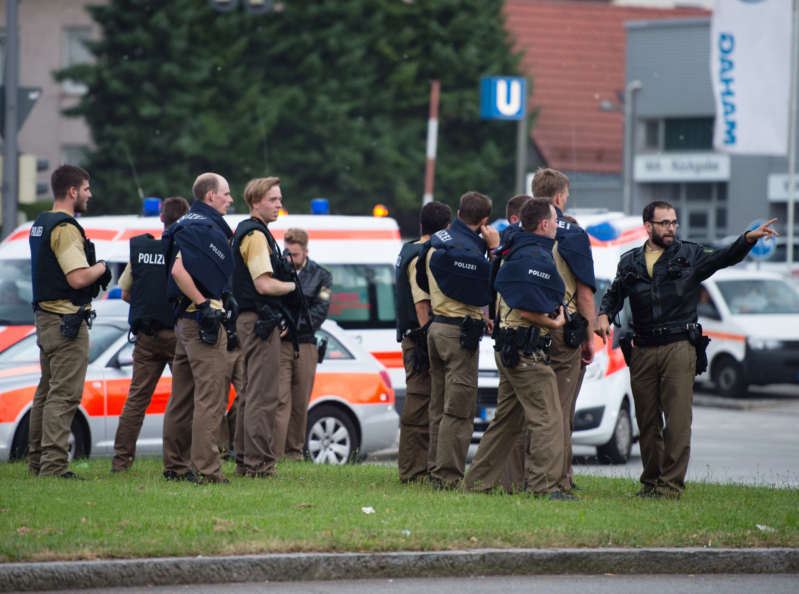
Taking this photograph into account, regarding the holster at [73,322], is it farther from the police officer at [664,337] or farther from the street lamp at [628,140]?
the street lamp at [628,140]

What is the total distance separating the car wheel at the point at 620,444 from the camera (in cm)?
1163

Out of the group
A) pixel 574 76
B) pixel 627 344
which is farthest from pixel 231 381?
pixel 574 76

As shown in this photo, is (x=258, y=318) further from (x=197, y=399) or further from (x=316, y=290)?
(x=316, y=290)

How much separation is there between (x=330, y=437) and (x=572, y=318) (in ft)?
12.7

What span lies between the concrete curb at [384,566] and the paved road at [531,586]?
0.14 ft

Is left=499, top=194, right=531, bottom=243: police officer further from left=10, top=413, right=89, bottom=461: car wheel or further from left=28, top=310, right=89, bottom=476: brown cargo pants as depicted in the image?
left=10, top=413, right=89, bottom=461: car wheel

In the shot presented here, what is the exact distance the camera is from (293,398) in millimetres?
9805

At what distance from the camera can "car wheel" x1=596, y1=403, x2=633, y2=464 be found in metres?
11.6

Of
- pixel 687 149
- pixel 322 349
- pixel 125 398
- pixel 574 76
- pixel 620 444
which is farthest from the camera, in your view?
pixel 574 76

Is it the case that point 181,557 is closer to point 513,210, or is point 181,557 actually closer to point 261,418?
point 261,418

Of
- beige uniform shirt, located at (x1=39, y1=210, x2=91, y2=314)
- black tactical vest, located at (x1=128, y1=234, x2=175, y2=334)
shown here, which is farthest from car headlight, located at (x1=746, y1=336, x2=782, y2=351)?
beige uniform shirt, located at (x1=39, y1=210, x2=91, y2=314)

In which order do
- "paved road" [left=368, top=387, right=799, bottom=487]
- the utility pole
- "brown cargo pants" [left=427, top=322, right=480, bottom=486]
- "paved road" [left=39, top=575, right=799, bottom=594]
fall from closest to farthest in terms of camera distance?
"paved road" [left=39, top=575, right=799, bottom=594], "brown cargo pants" [left=427, top=322, right=480, bottom=486], "paved road" [left=368, top=387, right=799, bottom=487], the utility pole

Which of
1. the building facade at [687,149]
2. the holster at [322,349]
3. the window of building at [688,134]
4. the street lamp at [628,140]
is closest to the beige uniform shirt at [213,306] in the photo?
the holster at [322,349]

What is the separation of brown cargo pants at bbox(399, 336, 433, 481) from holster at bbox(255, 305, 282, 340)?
36.9 inches
